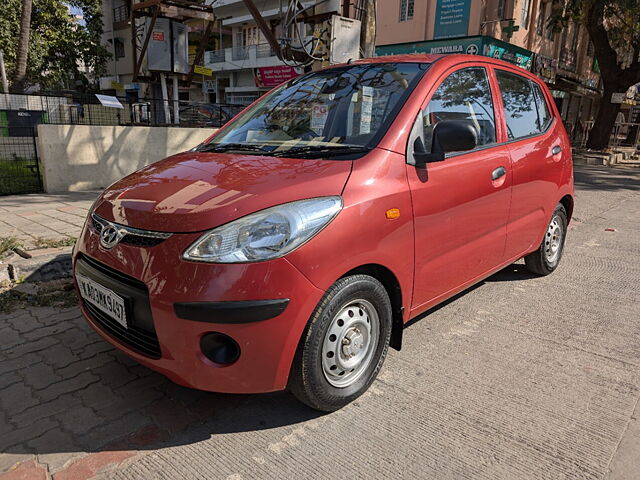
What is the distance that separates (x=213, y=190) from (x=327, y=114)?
3.70ft

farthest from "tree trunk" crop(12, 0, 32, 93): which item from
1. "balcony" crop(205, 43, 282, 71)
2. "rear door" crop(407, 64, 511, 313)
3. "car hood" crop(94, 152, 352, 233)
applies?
"balcony" crop(205, 43, 282, 71)

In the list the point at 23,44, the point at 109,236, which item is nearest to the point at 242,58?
the point at 23,44

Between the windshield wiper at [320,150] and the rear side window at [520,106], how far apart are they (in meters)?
1.57

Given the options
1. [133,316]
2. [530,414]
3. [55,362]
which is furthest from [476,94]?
[55,362]

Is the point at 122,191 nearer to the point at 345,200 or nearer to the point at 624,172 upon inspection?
the point at 345,200

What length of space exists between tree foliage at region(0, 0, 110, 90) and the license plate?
21582 millimetres

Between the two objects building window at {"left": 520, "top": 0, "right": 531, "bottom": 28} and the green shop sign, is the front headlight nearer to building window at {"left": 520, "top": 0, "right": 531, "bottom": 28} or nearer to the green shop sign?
the green shop sign

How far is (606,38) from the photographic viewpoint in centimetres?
1822

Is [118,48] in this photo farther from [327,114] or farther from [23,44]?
[327,114]

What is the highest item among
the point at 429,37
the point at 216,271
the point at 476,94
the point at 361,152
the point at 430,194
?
the point at 429,37

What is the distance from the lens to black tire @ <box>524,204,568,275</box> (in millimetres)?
4398

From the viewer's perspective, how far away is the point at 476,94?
3322 mm

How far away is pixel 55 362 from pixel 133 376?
0.56m

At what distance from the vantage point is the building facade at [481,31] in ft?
57.9
